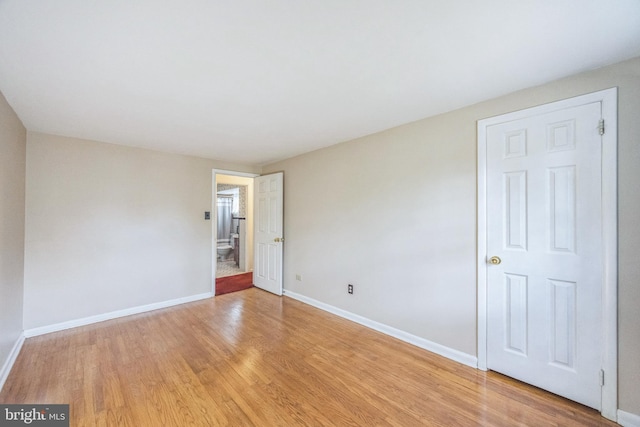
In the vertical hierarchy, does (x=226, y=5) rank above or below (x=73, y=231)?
above

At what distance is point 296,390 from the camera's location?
6.41 feet

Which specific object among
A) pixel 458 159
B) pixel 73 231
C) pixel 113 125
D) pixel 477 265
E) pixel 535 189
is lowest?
pixel 477 265

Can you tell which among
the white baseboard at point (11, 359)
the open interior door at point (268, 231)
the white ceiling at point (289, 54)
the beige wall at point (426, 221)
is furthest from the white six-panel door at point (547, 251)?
the white baseboard at point (11, 359)

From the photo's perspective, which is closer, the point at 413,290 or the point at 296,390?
the point at 296,390

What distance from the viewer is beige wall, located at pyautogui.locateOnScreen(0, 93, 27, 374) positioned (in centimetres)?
208

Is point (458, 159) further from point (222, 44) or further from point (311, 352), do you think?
point (311, 352)

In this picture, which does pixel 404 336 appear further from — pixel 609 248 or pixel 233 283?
pixel 233 283

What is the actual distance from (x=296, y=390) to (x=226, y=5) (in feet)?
7.93

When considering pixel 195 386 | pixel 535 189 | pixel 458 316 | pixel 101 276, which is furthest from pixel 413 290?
pixel 101 276

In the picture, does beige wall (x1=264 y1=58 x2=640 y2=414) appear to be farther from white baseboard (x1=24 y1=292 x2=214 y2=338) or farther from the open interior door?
white baseboard (x1=24 y1=292 x2=214 y2=338)

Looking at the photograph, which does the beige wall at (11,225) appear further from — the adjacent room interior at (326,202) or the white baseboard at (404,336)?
the white baseboard at (404,336)

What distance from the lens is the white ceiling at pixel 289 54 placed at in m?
1.22

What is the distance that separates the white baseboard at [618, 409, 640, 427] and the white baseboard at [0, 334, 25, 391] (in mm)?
4306

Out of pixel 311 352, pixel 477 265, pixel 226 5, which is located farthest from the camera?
pixel 311 352
